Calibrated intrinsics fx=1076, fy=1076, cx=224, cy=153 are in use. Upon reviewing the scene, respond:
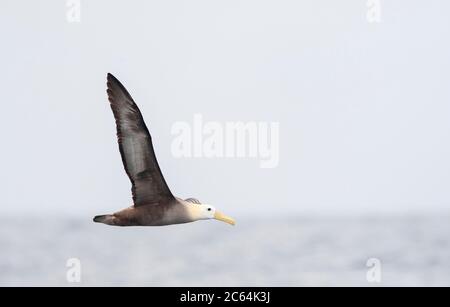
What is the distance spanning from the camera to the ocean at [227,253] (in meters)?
32.5

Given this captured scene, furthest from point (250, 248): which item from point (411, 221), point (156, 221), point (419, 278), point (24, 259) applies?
point (156, 221)

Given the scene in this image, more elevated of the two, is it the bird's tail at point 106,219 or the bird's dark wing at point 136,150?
the bird's dark wing at point 136,150

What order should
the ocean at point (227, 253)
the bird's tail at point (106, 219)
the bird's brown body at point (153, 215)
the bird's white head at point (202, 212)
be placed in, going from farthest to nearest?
the ocean at point (227, 253), the bird's white head at point (202, 212), the bird's brown body at point (153, 215), the bird's tail at point (106, 219)

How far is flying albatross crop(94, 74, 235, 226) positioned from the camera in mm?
17016

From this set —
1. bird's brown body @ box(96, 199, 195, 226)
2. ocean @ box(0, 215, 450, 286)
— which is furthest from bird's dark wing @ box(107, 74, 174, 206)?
ocean @ box(0, 215, 450, 286)

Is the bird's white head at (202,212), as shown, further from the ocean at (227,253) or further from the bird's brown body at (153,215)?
the ocean at (227,253)

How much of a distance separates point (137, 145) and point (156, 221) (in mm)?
1257

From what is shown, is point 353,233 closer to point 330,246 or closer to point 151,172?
point 330,246

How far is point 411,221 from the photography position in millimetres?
70000

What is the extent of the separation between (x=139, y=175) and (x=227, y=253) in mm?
26658

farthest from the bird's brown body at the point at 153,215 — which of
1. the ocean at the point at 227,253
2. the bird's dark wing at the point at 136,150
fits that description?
the ocean at the point at 227,253

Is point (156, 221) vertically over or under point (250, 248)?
under

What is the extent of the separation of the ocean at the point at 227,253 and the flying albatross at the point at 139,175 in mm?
7301

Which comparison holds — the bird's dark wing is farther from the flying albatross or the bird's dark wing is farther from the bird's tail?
the bird's tail
